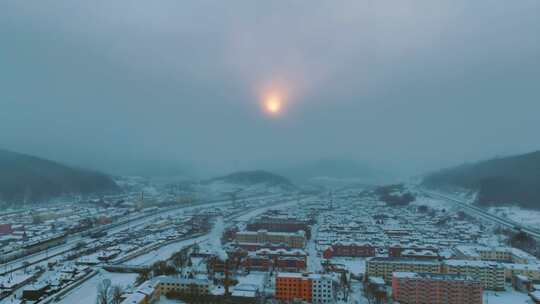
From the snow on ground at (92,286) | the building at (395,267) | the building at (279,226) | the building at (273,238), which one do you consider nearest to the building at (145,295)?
the snow on ground at (92,286)

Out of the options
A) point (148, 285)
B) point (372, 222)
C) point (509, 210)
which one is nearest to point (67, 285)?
point (148, 285)

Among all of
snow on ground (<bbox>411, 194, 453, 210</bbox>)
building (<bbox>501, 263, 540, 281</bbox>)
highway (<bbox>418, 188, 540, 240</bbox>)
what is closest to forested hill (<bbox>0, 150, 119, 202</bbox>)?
snow on ground (<bbox>411, 194, 453, 210</bbox>)

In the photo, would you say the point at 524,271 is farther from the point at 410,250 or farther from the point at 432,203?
the point at 432,203

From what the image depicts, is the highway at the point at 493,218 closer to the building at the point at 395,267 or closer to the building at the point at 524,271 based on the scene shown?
the building at the point at 524,271

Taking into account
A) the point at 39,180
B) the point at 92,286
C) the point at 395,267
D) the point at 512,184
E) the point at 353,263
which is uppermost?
the point at 512,184

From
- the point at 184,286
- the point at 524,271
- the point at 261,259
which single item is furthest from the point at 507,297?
the point at 184,286

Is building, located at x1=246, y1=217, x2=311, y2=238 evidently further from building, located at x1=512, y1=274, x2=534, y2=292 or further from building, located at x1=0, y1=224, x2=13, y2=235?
building, located at x1=0, y1=224, x2=13, y2=235
